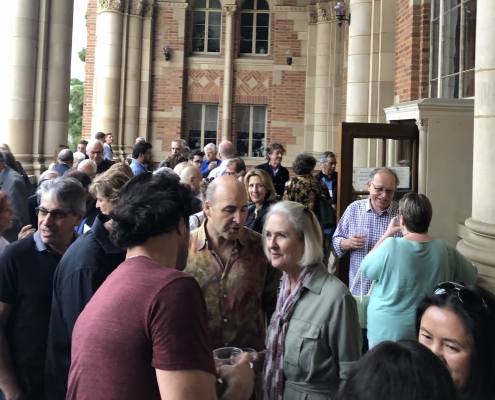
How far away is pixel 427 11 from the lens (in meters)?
9.27

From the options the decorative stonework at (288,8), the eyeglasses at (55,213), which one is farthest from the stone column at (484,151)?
the decorative stonework at (288,8)

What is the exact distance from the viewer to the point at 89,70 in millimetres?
20547

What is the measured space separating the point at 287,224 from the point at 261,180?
296 centimetres

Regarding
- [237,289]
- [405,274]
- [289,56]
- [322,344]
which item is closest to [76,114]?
[289,56]

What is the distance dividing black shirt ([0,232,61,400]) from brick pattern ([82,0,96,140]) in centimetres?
1761

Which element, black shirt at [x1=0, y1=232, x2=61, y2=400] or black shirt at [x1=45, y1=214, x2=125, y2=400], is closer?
black shirt at [x1=45, y1=214, x2=125, y2=400]

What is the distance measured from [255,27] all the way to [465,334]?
1936cm

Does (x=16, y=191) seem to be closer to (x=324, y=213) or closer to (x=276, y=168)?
(x=324, y=213)

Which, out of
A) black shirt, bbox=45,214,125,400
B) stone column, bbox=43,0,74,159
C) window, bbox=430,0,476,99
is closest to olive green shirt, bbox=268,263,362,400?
black shirt, bbox=45,214,125,400

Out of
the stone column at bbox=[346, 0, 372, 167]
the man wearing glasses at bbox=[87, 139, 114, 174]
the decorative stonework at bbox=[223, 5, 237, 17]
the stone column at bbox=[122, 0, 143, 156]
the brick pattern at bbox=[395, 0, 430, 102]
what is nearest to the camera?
the man wearing glasses at bbox=[87, 139, 114, 174]

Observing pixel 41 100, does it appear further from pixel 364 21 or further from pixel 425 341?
pixel 425 341

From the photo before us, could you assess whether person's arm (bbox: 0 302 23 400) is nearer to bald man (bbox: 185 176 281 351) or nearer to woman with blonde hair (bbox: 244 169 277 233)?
bald man (bbox: 185 176 281 351)

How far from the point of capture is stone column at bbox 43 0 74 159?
10070 mm

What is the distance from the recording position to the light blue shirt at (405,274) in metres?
3.92
